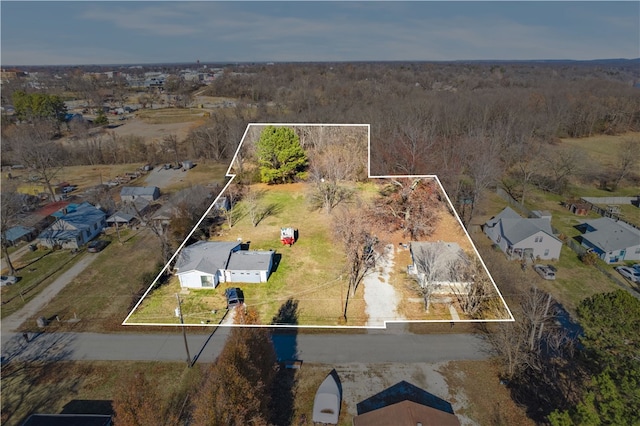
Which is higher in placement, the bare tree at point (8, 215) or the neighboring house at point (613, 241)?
the bare tree at point (8, 215)

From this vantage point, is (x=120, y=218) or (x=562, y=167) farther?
(x=562, y=167)

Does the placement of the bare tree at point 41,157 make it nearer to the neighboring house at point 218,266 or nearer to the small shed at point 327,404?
the small shed at point 327,404

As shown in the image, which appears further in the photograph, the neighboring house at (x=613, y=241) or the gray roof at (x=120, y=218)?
the gray roof at (x=120, y=218)

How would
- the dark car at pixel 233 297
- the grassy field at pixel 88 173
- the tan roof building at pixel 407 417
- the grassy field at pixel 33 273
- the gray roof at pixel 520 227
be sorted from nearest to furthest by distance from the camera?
the dark car at pixel 233 297 < the tan roof building at pixel 407 417 < the grassy field at pixel 33 273 < the gray roof at pixel 520 227 < the grassy field at pixel 88 173

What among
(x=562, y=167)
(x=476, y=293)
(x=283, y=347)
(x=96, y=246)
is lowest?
(x=283, y=347)

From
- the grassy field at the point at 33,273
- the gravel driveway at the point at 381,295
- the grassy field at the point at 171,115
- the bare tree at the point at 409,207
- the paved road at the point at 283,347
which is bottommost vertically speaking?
the paved road at the point at 283,347

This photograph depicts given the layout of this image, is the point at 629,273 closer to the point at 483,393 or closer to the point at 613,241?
the point at 613,241

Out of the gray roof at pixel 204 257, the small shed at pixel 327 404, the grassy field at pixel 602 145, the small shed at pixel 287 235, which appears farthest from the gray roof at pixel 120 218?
the grassy field at pixel 602 145

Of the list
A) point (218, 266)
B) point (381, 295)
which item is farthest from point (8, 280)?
point (381, 295)
